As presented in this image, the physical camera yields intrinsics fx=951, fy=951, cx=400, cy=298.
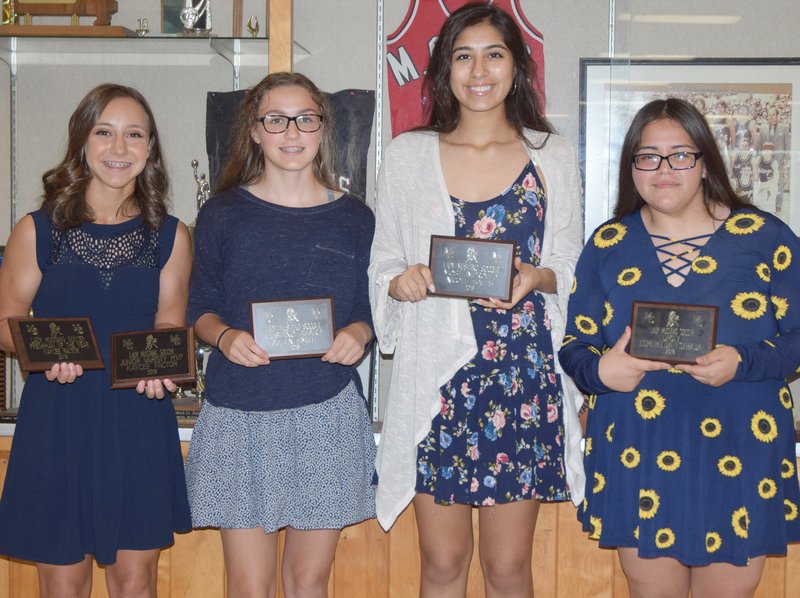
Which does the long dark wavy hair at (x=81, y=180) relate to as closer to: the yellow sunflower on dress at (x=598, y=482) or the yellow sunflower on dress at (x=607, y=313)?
the yellow sunflower on dress at (x=607, y=313)

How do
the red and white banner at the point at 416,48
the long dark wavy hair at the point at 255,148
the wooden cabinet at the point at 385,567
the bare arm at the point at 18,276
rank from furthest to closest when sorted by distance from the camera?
the red and white banner at the point at 416,48
the wooden cabinet at the point at 385,567
the long dark wavy hair at the point at 255,148
the bare arm at the point at 18,276

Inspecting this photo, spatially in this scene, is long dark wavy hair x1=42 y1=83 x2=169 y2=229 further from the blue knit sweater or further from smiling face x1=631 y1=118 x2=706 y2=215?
smiling face x1=631 y1=118 x2=706 y2=215

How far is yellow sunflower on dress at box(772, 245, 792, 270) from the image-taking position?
2496 mm

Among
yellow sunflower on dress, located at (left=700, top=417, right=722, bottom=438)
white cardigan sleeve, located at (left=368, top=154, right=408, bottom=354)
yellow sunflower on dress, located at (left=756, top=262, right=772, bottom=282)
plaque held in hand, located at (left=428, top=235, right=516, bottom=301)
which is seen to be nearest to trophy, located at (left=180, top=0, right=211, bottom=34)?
white cardigan sleeve, located at (left=368, top=154, right=408, bottom=354)

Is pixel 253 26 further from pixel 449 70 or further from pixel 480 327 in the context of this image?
pixel 480 327

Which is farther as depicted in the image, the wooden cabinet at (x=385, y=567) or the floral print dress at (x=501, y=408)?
the wooden cabinet at (x=385, y=567)

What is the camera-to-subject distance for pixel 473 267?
246 cm

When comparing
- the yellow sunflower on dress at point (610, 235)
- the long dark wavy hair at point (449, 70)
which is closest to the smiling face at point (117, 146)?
the long dark wavy hair at point (449, 70)

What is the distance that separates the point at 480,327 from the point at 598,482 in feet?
1.70

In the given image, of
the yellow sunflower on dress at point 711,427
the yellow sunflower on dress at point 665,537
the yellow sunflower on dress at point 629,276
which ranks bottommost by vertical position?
the yellow sunflower on dress at point 665,537

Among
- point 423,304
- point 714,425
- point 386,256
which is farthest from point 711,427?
point 386,256

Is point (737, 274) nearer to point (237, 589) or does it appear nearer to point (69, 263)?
point (237, 589)

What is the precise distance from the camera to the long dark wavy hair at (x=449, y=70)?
267cm

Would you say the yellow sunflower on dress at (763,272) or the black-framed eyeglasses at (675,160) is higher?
the black-framed eyeglasses at (675,160)
